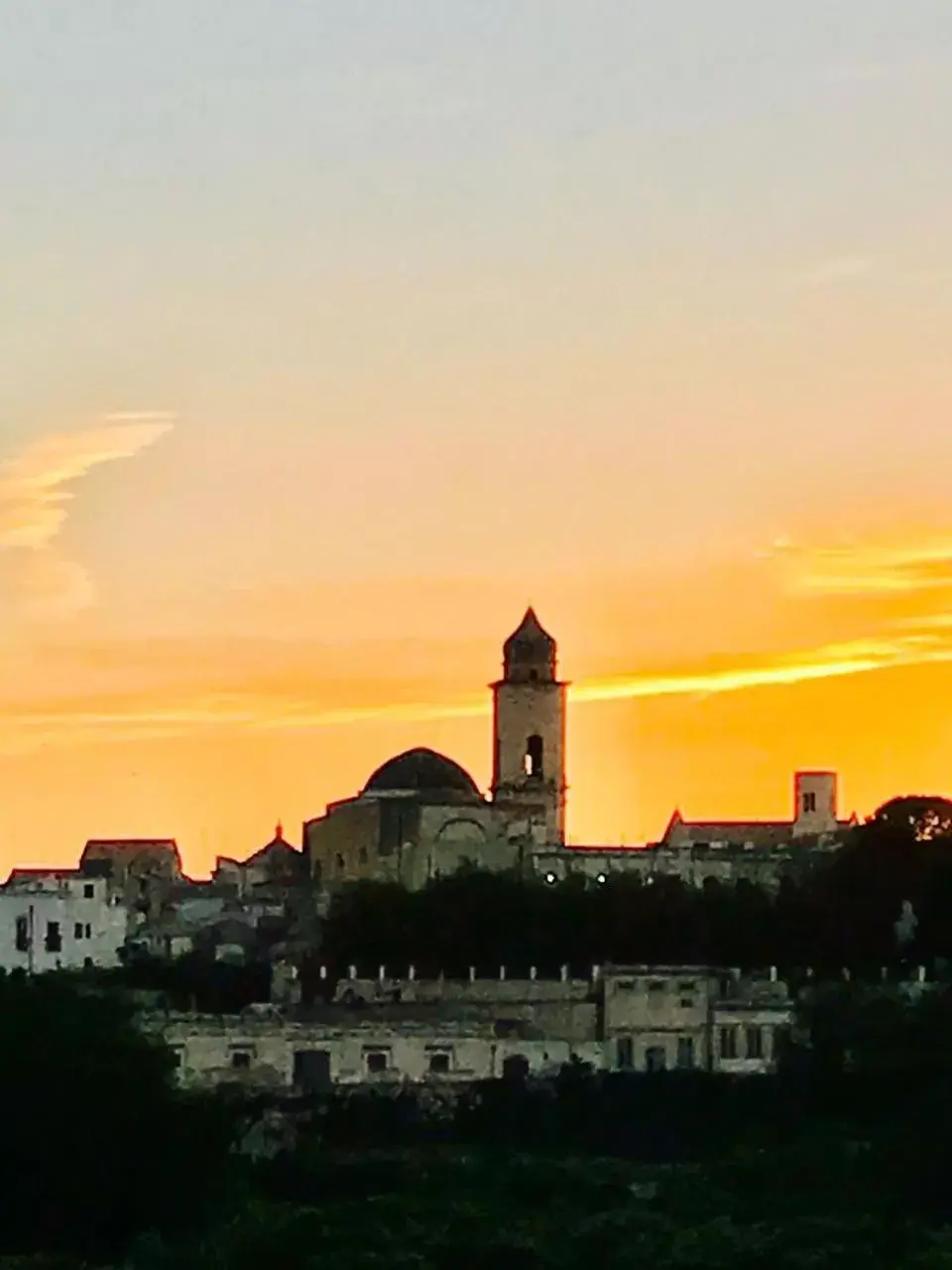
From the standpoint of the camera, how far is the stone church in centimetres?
7369

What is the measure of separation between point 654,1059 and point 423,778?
640 inches

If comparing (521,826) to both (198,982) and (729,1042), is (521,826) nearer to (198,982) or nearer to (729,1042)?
(198,982)

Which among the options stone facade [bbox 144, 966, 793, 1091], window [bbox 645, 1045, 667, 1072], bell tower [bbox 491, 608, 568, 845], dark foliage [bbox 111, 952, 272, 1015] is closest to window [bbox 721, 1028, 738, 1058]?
stone facade [bbox 144, 966, 793, 1091]

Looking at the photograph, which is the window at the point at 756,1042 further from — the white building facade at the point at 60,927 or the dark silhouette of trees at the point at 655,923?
the white building facade at the point at 60,927

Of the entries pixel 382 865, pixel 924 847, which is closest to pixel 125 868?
pixel 382 865

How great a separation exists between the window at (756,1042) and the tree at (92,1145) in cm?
1209

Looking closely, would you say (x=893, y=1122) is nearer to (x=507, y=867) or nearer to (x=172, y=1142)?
(x=172, y=1142)

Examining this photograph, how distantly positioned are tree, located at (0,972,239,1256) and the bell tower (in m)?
29.1

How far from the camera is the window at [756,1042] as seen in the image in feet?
197

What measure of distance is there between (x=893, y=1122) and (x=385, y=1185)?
21.4 ft

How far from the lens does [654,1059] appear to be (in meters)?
60.0

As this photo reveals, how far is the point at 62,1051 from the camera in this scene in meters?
48.2

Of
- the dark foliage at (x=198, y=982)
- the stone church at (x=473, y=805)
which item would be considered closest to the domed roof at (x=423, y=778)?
the stone church at (x=473, y=805)

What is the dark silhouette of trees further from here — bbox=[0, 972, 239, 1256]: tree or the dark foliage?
bbox=[0, 972, 239, 1256]: tree
